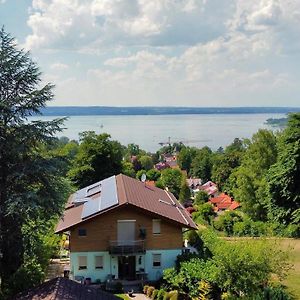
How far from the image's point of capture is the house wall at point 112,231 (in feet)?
92.9

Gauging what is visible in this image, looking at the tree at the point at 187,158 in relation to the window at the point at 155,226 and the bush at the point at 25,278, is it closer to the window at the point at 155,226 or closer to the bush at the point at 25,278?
the window at the point at 155,226

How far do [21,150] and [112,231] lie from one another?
10239 mm

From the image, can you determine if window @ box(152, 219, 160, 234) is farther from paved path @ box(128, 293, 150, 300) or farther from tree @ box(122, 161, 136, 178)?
tree @ box(122, 161, 136, 178)

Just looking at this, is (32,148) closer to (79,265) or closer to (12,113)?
(12,113)

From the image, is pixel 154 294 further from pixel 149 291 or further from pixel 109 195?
pixel 109 195

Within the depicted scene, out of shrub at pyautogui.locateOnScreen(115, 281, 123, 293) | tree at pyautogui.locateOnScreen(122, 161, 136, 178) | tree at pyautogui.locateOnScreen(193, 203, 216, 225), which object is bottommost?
tree at pyautogui.locateOnScreen(193, 203, 216, 225)

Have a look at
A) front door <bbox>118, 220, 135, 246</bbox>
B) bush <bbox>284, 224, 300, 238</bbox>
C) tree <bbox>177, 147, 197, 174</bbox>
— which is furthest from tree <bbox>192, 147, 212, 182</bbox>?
front door <bbox>118, 220, 135, 246</bbox>

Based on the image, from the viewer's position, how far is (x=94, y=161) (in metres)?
53.8

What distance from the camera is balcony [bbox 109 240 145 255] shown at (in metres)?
28.0

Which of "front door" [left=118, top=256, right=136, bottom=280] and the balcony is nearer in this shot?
the balcony

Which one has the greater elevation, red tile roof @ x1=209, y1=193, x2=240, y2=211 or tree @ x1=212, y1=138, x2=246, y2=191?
tree @ x1=212, y1=138, x2=246, y2=191

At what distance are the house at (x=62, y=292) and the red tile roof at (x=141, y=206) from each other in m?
8.30

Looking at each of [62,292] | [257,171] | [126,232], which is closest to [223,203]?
[257,171]

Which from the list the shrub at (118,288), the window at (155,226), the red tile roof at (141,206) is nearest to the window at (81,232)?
the red tile roof at (141,206)
